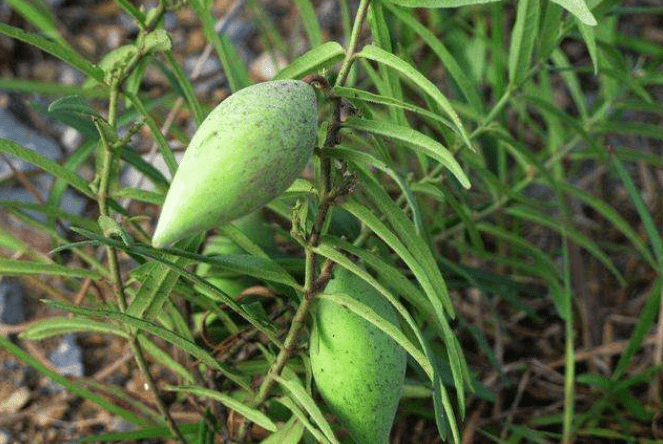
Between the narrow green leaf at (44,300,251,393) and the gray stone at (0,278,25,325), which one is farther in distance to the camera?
the gray stone at (0,278,25,325)

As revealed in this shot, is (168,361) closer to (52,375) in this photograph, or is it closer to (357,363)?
(52,375)

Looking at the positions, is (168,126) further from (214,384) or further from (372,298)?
(372,298)

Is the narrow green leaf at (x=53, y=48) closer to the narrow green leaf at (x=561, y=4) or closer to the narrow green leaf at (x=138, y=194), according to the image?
the narrow green leaf at (x=138, y=194)

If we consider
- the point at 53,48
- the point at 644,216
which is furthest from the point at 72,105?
the point at 644,216

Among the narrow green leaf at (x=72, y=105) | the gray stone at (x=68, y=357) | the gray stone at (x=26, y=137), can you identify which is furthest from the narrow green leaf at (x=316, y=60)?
the gray stone at (x=26, y=137)

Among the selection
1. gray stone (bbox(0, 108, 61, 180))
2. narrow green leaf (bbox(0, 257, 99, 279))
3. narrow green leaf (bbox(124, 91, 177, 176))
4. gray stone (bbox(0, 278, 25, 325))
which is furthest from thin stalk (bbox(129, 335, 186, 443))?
gray stone (bbox(0, 108, 61, 180))

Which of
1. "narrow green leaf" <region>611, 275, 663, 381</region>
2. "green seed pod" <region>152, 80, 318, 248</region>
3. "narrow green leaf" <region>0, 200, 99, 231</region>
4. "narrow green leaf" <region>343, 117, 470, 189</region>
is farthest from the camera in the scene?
"narrow green leaf" <region>611, 275, 663, 381</region>

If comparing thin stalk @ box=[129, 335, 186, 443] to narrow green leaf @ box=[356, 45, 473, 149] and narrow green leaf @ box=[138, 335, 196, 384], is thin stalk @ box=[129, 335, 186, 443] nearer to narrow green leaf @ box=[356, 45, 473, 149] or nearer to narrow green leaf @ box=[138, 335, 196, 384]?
narrow green leaf @ box=[138, 335, 196, 384]
